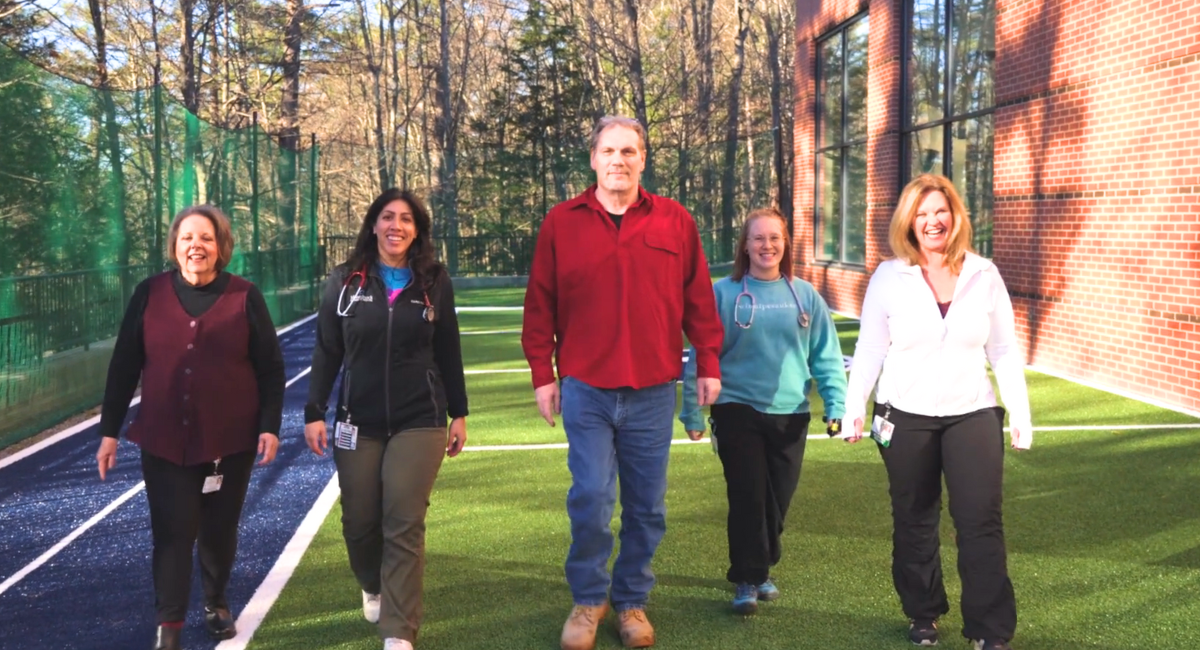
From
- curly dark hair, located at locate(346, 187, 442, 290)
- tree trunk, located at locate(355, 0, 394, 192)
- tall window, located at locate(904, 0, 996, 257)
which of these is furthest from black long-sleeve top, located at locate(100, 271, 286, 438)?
tree trunk, located at locate(355, 0, 394, 192)

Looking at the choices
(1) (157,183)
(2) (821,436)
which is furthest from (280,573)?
(1) (157,183)

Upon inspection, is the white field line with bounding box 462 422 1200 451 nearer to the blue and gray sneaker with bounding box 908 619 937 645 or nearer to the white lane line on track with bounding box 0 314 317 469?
the white lane line on track with bounding box 0 314 317 469

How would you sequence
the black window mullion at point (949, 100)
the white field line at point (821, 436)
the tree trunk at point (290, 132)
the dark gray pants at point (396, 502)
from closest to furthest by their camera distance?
the dark gray pants at point (396, 502) < the white field line at point (821, 436) < the black window mullion at point (949, 100) < the tree trunk at point (290, 132)

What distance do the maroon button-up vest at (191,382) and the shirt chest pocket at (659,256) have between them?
1.49 meters

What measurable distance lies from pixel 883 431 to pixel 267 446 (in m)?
2.23

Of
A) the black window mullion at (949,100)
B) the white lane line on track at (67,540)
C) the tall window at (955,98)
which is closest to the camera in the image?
the white lane line on track at (67,540)

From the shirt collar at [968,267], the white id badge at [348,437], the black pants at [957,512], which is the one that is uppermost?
the shirt collar at [968,267]

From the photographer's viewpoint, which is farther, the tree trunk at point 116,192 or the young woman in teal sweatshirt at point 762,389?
the tree trunk at point 116,192

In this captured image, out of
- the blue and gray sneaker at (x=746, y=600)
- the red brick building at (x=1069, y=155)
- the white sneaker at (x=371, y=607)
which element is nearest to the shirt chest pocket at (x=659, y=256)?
the blue and gray sneaker at (x=746, y=600)

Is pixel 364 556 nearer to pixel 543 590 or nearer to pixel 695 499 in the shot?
pixel 543 590

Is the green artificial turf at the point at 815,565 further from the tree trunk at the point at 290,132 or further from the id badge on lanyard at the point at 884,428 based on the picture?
the tree trunk at the point at 290,132

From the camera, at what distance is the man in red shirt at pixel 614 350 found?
4230 mm

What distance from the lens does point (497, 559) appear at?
561cm

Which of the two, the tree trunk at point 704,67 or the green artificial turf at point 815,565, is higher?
the tree trunk at point 704,67
